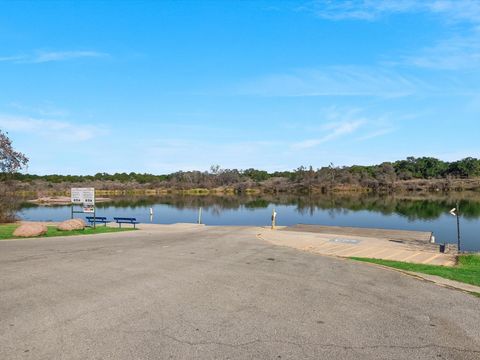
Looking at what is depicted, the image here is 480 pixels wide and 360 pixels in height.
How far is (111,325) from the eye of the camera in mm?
6629

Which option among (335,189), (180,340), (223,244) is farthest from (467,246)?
(335,189)

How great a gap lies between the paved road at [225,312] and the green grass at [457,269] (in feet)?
3.65

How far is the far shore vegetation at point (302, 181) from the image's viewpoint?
418ft

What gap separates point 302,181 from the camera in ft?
447

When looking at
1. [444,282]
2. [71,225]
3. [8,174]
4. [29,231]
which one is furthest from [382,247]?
[8,174]

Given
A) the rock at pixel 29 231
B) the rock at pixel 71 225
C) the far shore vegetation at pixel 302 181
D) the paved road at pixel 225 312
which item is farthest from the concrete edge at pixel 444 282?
the far shore vegetation at pixel 302 181

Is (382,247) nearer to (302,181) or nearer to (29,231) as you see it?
(29,231)

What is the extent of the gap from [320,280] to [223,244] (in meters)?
7.80

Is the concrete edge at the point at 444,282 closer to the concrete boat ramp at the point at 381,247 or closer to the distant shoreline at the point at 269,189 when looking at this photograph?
the concrete boat ramp at the point at 381,247

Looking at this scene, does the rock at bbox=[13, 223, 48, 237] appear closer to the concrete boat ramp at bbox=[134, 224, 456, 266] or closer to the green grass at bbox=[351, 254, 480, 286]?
the concrete boat ramp at bbox=[134, 224, 456, 266]

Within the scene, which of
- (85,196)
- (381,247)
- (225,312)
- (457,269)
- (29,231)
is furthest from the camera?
(85,196)

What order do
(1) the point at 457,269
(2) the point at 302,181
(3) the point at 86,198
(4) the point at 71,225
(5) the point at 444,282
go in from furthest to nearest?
(2) the point at 302,181 < (3) the point at 86,198 < (4) the point at 71,225 < (1) the point at 457,269 < (5) the point at 444,282

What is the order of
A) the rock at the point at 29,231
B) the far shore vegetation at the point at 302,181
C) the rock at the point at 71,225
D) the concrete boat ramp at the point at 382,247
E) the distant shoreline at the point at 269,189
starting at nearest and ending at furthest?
1. the concrete boat ramp at the point at 382,247
2. the rock at the point at 29,231
3. the rock at the point at 71,225
4. the distant shoreline at the point at 269,189
5. the far shore vegetation at the point at 302,181

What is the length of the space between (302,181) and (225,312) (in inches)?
5142
